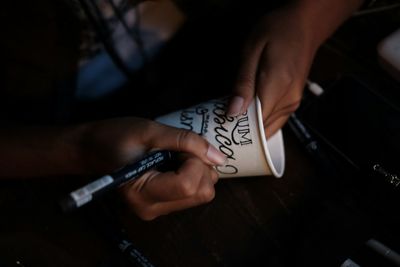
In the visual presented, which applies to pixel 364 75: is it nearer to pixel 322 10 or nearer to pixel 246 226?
pixel 322 10

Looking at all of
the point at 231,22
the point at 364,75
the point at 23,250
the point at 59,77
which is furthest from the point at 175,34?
the point at 23,250

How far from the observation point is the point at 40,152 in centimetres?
55

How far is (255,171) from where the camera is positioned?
1.80 ft

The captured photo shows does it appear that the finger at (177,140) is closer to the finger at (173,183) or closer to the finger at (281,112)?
the finger at (173,183)

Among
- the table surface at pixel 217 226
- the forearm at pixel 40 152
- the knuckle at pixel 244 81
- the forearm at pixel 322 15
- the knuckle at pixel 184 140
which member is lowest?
the table surface at pixel 217 226

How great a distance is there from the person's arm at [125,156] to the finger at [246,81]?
7 centimetres

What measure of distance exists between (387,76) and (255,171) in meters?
0.34

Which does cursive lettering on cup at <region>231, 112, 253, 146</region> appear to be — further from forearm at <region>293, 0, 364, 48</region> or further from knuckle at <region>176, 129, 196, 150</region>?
forearm at <region>293, 0, 364, 48</region>

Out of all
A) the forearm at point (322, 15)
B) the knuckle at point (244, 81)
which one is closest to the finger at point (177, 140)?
the knuckle at point (244, 81)

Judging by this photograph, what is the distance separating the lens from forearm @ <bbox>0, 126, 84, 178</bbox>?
0.54 meters

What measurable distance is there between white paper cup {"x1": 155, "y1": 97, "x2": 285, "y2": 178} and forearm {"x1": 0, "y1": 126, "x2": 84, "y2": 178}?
0.48ft

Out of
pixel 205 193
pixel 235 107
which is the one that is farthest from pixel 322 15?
pixel 205 193

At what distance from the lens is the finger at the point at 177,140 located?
18.7 inches

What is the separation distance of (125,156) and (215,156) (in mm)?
122
